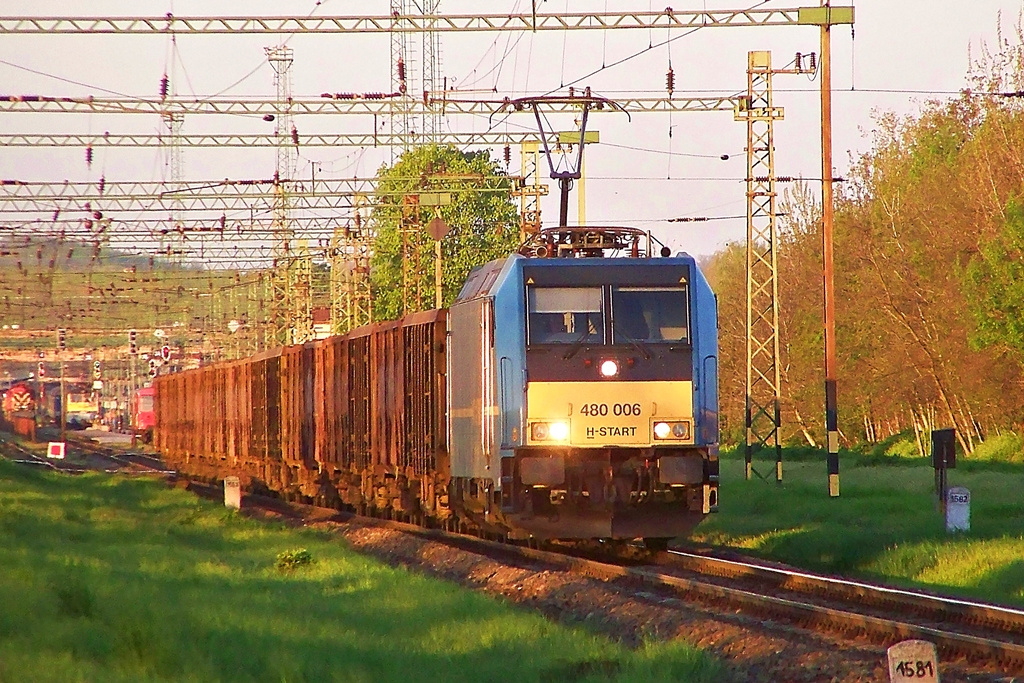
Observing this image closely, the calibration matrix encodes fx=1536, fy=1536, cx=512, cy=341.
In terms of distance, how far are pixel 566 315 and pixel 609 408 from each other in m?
1.21

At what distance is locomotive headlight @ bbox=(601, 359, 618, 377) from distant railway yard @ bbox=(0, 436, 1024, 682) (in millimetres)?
2220

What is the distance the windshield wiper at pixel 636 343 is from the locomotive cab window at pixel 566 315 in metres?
0.16

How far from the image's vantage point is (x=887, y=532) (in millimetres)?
21328

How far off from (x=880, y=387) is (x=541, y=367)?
41635mm

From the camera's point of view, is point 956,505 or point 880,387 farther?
point 880,387

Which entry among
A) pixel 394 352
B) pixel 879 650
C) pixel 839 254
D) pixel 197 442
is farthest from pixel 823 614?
pixel 839 254

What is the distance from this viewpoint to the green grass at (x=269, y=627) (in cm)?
1044

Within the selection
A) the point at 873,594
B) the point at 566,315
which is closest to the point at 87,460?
the point at 566,315

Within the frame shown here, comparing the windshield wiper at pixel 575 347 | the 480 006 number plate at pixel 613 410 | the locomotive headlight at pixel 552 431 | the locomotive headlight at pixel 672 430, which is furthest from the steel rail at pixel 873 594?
the windshield wiper at pixel 575 347

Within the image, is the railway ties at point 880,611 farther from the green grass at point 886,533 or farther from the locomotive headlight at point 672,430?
the locomotive headlight at point 672,430

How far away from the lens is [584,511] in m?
18.0

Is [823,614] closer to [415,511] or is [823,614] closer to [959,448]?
[415,511]

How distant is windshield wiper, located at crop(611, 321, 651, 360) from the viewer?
17.7 m

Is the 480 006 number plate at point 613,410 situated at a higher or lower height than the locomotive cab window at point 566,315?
lower
